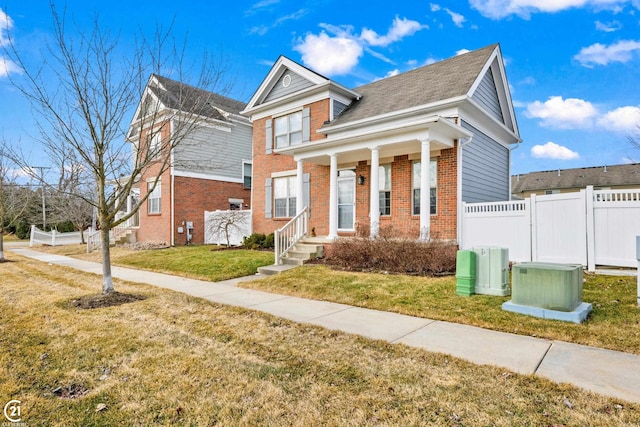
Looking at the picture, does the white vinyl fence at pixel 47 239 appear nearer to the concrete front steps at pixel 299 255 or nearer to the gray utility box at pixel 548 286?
the concrete front steps at pixel 299 255

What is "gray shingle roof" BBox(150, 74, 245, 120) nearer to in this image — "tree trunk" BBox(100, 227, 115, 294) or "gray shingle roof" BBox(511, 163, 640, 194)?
"tree trunk" BBox(100, 227, 115, 294)

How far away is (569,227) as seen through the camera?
8.09m

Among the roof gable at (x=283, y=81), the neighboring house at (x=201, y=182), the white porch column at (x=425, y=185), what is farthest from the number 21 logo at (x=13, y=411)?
the neighboring house at (x=201, y=182)

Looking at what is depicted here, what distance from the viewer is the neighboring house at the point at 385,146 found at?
35.0ft

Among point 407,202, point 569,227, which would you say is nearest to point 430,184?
point 407,202

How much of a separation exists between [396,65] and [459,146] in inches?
409

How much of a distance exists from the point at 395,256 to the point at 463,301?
2.71m

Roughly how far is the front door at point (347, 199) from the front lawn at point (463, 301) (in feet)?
14.2

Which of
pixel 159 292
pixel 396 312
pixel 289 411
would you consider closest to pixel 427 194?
pixel 396 312

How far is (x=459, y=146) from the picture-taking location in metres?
10.8

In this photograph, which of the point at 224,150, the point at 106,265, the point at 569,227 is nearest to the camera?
the point at 106,265

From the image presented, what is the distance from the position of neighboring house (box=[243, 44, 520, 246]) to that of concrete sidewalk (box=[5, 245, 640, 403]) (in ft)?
14.4

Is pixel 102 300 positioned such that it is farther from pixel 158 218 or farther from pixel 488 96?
pixel 488 96

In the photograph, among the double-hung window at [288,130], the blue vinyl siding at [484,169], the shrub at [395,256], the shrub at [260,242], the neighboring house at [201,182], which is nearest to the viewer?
the shrub at [395,256]
